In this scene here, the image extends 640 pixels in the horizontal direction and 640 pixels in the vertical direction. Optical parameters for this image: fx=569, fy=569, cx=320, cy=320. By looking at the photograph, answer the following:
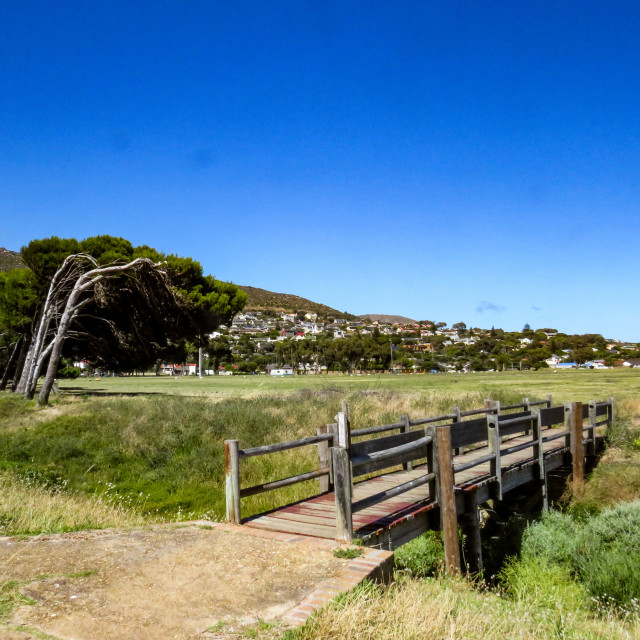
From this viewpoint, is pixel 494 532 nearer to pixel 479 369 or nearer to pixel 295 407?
pixel 295 407

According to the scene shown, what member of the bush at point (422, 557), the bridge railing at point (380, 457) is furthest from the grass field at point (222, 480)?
the bridge railing at point (380, 457)

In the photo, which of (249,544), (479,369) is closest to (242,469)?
(249,544)

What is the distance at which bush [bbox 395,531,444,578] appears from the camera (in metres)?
7.24

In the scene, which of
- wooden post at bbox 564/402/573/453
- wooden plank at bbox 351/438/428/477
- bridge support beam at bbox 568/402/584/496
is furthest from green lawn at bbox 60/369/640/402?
wooden plank at bbox 351/438/428/477

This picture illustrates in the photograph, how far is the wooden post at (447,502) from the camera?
23.8ft

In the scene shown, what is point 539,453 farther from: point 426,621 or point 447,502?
point 426,621

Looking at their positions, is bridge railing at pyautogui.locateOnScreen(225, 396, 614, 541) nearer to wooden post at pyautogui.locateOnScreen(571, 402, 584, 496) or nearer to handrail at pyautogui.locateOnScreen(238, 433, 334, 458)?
handrail at pyautogui.locateOnScreen(238, 433, 334, 458)

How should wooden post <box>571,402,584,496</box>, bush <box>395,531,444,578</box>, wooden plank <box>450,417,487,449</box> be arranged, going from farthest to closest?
wooden post <box>571,402,584,496</box>
wooden plank <box>450,417,487,449</box>
bush <box>395,531,444,578</box>

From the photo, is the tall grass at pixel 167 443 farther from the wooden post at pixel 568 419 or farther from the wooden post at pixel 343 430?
the wooden post at pixel 568 419

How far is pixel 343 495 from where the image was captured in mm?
6090

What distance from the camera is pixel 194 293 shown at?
99.0 feet

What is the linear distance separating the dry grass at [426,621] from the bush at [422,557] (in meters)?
1.49

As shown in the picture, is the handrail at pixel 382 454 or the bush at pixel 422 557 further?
the bush at pixel 422 557

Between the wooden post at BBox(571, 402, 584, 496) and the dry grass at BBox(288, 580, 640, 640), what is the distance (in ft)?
22.9
